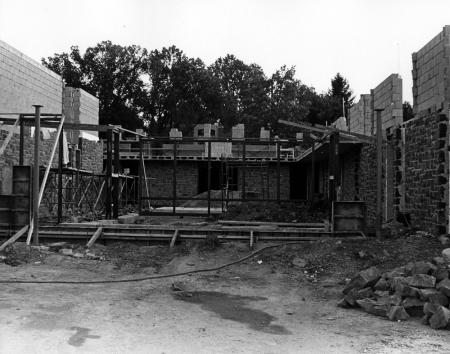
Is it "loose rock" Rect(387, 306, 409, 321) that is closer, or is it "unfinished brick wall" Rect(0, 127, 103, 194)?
"loose rock" Rect(387, 306, 409, 321)

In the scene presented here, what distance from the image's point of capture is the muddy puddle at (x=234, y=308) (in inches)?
250

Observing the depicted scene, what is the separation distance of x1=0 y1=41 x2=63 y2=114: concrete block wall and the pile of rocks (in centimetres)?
1188

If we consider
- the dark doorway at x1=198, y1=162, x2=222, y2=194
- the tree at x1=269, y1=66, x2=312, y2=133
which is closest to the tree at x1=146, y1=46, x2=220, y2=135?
the tree at x1=269, y1=66, x2=312, y2=133

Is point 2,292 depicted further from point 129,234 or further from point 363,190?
point 363,190

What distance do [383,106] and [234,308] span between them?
9401 millimetres

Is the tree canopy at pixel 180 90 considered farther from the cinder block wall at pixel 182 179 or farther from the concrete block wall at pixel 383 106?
the concrete block wall at pixel 383 106

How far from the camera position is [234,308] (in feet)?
23.9

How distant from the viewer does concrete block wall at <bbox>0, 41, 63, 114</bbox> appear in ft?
50.0

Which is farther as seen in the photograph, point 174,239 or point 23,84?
point 23,84

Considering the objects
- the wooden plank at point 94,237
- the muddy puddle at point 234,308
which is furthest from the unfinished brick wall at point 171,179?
the muddy puddle at point 234,308

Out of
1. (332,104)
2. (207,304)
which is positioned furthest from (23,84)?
(332,104)

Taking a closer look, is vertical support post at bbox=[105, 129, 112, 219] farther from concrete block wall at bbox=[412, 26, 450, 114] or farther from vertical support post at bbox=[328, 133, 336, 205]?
concrete block wall at bbox=[412, 26, 450, 114]

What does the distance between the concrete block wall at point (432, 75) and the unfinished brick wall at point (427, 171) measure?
0.28m

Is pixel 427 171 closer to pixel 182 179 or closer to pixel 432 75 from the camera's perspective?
Result: pixel 432 75
